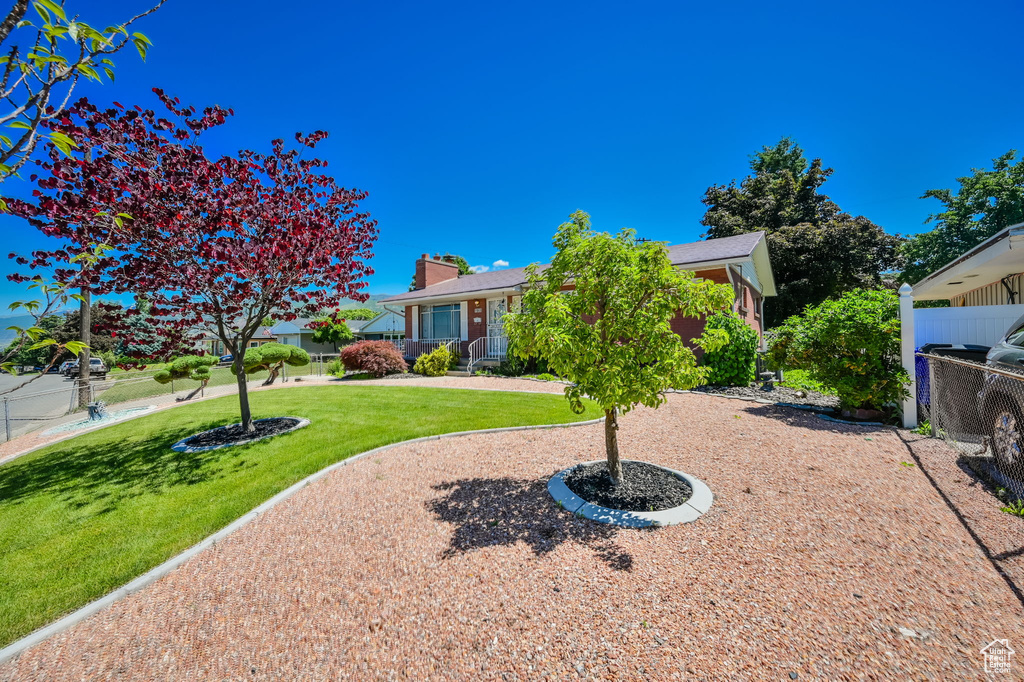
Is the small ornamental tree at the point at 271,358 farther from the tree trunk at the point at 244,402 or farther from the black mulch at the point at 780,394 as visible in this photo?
the black mulch at the point at 780,394

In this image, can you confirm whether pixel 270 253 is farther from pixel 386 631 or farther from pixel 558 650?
pixel 558 650

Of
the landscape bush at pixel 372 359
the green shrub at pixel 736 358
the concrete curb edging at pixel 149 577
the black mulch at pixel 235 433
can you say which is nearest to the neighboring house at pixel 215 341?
the black mulch at pixel 235 433

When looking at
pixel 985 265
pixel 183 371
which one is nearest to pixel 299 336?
pixel 183 371

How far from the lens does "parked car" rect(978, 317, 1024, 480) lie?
4.10 meters

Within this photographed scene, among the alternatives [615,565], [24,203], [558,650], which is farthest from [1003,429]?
[24,203]

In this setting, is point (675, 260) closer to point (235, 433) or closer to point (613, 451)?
point (613, 451)

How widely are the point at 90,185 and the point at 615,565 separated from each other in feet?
24.7

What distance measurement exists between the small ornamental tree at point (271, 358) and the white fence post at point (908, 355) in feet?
56.0

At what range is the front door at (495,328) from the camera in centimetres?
1628

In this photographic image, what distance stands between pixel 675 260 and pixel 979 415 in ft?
31.2

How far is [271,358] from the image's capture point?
14875 millimetres

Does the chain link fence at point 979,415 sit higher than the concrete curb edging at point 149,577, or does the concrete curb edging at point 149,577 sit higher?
the chain link fence at point 979,415

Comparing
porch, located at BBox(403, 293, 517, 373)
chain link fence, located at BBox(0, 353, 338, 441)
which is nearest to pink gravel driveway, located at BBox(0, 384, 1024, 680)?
chain link fence, located at BBox(0, 353, 338, 441)

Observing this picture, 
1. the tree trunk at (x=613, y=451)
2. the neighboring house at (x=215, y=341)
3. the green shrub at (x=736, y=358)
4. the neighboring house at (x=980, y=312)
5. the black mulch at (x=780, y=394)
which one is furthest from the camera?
the green shrub at (x=736, y=358)
